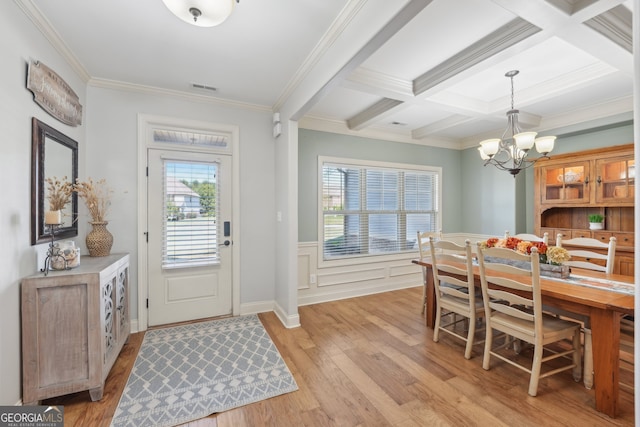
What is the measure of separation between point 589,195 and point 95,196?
571cm

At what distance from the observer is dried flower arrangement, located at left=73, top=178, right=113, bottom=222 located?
2410mm

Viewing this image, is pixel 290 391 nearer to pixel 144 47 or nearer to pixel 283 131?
pixel 283 131

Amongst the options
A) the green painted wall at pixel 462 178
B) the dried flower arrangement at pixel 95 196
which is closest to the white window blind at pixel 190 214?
the dried flower arrangement at pixel 95 196

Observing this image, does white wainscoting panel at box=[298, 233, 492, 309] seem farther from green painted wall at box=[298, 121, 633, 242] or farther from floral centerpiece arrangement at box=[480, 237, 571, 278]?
floral centerpiece arrangement at box=[480, 237, 571, 278]

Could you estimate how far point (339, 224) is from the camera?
4223 mm

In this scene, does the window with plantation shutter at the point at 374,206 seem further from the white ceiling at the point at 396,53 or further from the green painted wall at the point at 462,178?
the white ceiling at the point at 396,53

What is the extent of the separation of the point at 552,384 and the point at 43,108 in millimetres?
4343

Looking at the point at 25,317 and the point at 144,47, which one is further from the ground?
the point at 144,47

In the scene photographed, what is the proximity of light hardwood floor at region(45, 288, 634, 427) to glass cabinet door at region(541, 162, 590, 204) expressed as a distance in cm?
268

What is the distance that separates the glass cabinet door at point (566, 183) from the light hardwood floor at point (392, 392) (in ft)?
8.78

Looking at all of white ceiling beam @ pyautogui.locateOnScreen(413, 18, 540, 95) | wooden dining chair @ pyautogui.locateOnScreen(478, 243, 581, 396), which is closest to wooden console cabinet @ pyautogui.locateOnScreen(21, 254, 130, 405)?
wooden dining chair @ pyautogui.locateOnScreen(478, 243, 581, 396)

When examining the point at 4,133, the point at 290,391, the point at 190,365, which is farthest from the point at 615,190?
the point at 4,133

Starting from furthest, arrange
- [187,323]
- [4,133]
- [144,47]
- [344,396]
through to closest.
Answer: [187,323] → [144,47] → [344,396] → [4,133]

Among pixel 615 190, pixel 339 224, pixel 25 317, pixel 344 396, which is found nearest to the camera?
pixel 25 317
